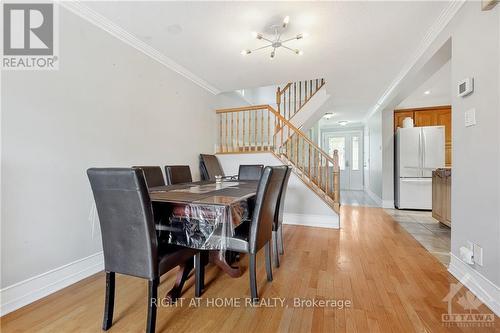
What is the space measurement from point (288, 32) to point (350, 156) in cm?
709

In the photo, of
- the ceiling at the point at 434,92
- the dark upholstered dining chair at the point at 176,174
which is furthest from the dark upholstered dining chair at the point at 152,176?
the ceiling at the point at 434,92

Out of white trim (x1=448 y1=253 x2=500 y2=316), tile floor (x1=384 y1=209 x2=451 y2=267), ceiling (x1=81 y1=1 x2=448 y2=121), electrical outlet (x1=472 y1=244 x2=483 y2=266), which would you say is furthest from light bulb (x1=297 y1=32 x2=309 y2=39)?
tile floor (x1=384 y1=209 x2=451 y2=267)

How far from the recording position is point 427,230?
3348 mm

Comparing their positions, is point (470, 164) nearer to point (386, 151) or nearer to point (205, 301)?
point (205, 301)

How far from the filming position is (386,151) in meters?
5.10

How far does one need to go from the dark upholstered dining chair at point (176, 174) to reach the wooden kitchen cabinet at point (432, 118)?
4.87 m

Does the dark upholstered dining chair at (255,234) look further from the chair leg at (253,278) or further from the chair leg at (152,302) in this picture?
the chair leg at (152,302)

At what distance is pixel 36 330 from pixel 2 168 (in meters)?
1.12

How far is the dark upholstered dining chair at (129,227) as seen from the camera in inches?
46.5

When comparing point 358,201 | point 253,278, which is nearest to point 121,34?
point 253,278

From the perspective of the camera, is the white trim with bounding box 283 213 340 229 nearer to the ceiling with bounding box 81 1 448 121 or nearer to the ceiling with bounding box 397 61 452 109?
the ceiling with bounding box 81 1 448 121

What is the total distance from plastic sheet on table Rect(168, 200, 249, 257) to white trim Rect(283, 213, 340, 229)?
243 cm

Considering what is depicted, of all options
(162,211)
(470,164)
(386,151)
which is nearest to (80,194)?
(162,211)

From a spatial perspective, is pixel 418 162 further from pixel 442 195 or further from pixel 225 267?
pixel 225 267
